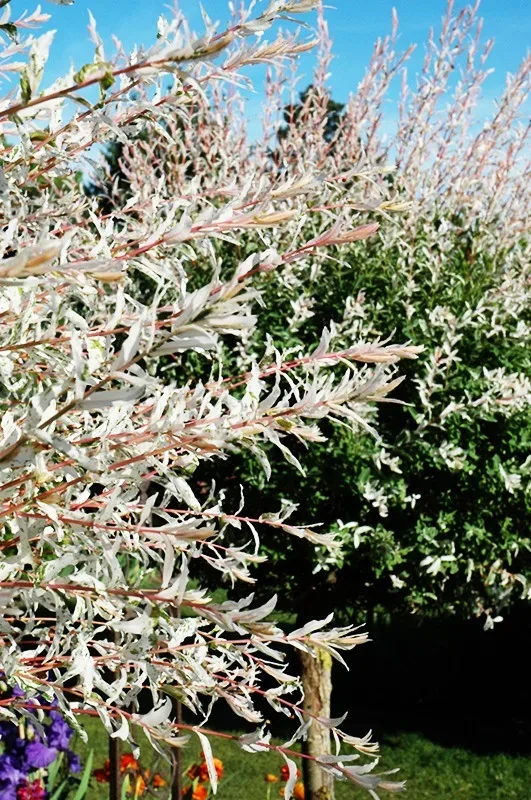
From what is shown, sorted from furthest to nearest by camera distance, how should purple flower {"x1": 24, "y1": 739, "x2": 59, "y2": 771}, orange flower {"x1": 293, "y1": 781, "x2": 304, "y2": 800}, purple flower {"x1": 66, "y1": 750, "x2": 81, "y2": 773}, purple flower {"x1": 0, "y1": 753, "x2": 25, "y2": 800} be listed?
orange flower {"x1": 293, "y1": 781, "x2": 304, "y2": 800}
purple flower {"x1": 66, "y1": 750, "x2": 81, "y2": 773}
purple flower {"x1": 24, "y1": 739, "x2": 59, "y2": 771}
purple flower {"x1": 0, "y1": 753, "x2": 25, "y2": 800}

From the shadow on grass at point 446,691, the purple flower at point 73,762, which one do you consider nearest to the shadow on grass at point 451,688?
the shadow on grass at point 446,691

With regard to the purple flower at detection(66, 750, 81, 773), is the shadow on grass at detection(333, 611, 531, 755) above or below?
below

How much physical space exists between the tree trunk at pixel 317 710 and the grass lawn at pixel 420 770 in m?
1.14

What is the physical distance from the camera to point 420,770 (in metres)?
7.24

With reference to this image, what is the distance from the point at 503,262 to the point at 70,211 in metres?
4.06

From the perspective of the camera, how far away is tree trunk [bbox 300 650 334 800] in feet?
17.2

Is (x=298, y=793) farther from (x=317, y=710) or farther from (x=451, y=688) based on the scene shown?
(x=451, y=688)

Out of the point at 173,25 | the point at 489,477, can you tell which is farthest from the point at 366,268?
the point at 173,25

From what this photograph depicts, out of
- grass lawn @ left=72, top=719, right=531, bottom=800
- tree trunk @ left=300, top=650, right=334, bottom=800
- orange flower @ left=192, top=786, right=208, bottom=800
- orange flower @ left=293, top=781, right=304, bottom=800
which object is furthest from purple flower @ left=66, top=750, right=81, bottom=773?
grass lawn @ left=72, top=719, right=531, bottom=800

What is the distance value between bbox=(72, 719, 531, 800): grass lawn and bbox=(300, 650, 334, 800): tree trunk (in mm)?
1145

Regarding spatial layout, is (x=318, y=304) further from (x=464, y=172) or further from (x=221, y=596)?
(x=221, y=596)

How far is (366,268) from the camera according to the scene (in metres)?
5.14

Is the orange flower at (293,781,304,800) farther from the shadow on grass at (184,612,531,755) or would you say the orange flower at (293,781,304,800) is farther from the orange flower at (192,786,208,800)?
the shadow on grass at (184,612,531,755)

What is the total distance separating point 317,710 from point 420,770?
2.08m
